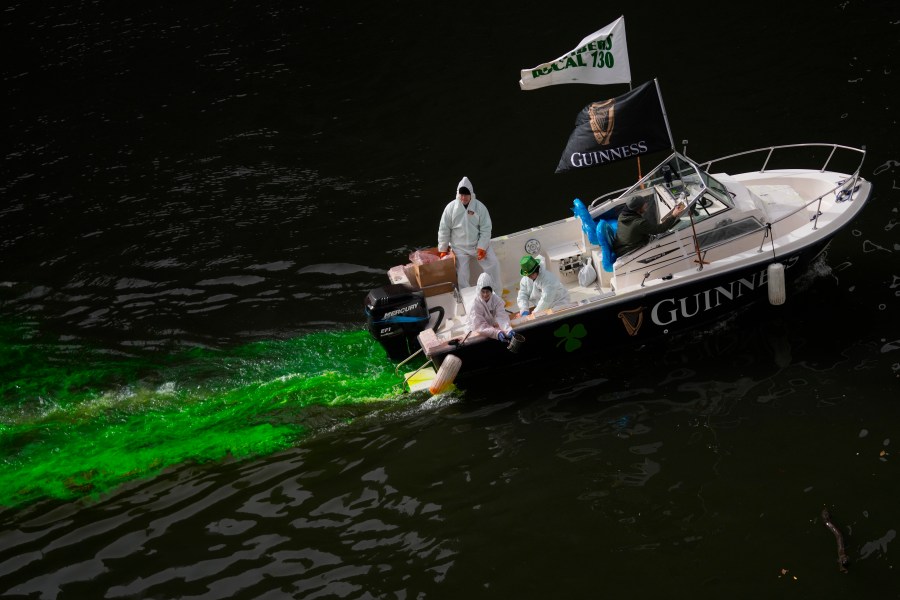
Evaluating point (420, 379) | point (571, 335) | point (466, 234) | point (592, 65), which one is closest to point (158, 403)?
point (420, 379)

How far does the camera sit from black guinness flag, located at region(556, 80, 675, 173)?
35.3ft

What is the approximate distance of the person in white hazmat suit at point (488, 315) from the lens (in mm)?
10516

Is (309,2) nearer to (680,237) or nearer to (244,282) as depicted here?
(244,282)

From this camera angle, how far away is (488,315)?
10672 millimetres

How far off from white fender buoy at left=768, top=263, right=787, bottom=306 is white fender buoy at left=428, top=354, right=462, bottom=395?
390cm

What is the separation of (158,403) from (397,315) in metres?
3.30

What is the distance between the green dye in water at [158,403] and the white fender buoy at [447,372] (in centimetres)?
69

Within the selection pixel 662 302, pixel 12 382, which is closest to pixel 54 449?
pixel 12 382

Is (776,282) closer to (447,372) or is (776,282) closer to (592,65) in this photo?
(592,65)

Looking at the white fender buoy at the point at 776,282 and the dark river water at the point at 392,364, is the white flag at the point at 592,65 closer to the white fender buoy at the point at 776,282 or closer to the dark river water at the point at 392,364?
the white fender buoy at the point at 776,282

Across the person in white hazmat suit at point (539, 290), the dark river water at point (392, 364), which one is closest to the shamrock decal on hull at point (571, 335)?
the person in white hazmat suit at point (539, 290)

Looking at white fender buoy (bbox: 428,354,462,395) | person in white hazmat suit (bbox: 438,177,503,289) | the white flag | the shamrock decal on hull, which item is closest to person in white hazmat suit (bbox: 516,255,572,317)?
the shamrock decal on hull

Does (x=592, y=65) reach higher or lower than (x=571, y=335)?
higher

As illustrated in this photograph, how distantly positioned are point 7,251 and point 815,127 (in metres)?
14.5
